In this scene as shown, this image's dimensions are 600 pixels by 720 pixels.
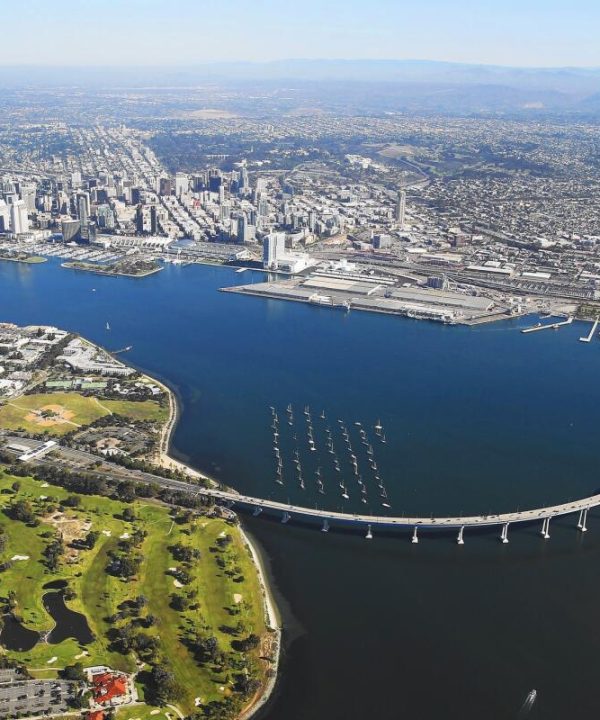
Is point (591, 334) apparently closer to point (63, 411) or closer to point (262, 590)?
point (63, 411)

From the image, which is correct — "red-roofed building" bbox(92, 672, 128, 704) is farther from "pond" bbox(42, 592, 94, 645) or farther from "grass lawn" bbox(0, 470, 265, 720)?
"pond" bbox(42, 592, 94, 645)

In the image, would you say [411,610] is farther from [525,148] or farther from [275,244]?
[525,148]

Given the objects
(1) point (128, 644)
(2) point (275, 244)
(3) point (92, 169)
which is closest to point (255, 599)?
Result: (1) point (128, 644)

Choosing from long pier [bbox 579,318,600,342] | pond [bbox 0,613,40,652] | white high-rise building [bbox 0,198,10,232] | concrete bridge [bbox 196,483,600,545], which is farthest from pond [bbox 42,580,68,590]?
white high-rise building [bbox 0,198,10,232]

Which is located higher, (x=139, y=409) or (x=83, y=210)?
(x=83, y=210)

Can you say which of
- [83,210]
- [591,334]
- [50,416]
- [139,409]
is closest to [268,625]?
[139,409]

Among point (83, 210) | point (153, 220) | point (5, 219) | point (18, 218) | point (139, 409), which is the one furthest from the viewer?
point (153, 220)

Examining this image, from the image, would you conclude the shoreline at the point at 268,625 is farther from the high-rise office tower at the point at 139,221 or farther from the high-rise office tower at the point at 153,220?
the high-rise office tower at the point at 139,221
